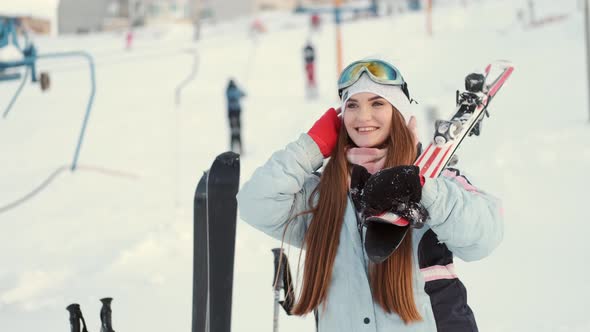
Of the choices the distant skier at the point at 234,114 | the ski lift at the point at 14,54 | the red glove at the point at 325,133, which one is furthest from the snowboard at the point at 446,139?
the distant skier at the point at 234,114

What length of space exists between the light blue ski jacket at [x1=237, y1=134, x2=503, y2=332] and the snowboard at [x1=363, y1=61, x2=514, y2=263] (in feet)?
0.29

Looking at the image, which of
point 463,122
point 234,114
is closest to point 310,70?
point 234,114

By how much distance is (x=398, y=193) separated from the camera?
2.07 m

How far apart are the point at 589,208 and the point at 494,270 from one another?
6.04 feet

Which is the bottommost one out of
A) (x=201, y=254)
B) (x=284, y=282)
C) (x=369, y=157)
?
(x=284, y=282)

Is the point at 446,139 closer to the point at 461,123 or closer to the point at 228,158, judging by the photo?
the point at 461,123

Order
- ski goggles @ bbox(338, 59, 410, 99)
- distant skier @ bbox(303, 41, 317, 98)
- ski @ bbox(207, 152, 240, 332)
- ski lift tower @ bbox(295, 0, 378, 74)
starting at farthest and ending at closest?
distant skier @ bbox(303, 41, 317, 98), ski lift tower @ bbox(295, 0, 378, 74), ski @ bbox(207, 152, 240, 332), ski goggles @ bbox(338, 59, 410, 99)

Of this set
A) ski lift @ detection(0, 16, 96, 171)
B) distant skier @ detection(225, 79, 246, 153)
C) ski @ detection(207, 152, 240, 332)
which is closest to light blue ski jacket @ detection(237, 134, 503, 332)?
ski @ detection(207, 152, 240, 332)

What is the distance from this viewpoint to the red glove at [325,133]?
2.37 metres

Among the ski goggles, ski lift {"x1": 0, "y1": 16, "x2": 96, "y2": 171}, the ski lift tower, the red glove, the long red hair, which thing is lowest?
the long red hair

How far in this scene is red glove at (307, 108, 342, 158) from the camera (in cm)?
237

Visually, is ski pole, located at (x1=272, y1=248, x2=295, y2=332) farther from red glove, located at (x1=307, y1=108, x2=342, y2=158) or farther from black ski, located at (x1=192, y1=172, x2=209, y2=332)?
red glove, located at (x1=307, y1=108, x2=342, y2=158)

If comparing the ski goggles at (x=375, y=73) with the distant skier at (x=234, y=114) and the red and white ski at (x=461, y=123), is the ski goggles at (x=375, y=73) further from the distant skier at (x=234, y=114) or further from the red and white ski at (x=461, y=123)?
the distant skier at (x=234, y=114)

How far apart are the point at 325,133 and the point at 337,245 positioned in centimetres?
39
